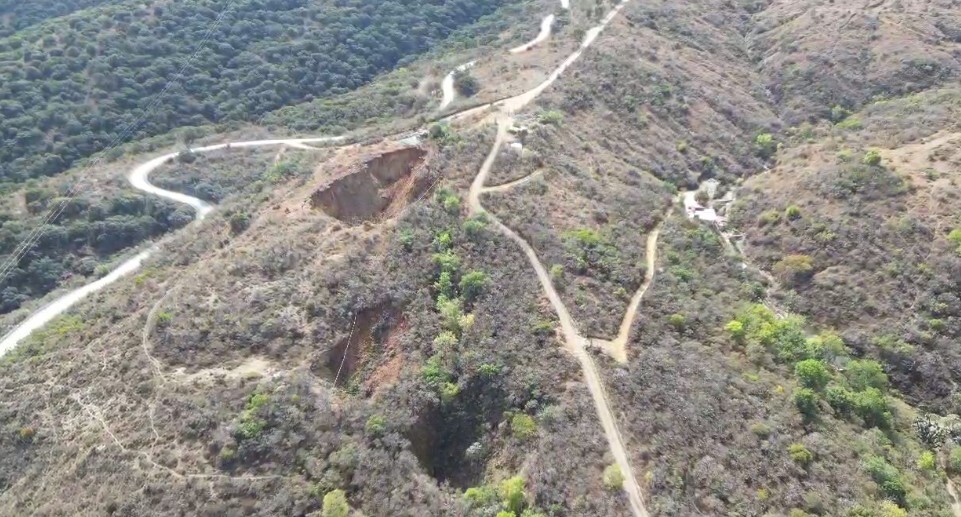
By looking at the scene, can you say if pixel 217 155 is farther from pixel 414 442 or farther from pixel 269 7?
pixel 414 442

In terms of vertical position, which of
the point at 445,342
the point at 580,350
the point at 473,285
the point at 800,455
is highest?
the point at 473,285

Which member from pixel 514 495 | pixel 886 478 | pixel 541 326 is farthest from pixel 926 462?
pixel 514 495

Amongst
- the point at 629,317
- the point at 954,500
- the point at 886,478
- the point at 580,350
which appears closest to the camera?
the point at 886,478

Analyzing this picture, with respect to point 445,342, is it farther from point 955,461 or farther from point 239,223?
point 955,461

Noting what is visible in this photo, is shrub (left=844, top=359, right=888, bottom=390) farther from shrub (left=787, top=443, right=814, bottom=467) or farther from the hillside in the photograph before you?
shrub (left=787, top=443, right=814, bottom=467)

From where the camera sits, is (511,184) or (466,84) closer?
(511,184)

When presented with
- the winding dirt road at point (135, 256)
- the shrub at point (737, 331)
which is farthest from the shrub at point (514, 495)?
the winding dirt road at point (135, 256)
